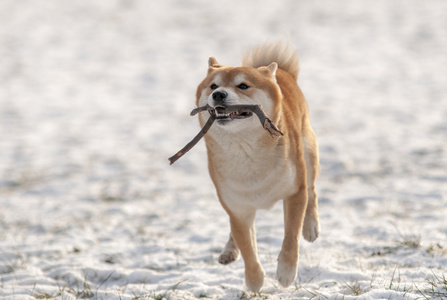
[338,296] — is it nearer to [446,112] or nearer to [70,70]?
[446,112]

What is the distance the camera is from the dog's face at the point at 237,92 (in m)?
2.88

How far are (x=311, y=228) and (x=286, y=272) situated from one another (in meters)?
0.66

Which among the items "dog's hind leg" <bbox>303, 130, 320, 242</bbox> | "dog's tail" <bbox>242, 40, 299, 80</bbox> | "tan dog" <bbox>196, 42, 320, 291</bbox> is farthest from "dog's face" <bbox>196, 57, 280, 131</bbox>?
"dog's tail" <bbox>242, 40, 299, 80</bbox>

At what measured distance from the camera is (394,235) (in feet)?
14.6

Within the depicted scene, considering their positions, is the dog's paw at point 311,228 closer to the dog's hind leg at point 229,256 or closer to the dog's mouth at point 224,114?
the dog's hind leg at point 229,256

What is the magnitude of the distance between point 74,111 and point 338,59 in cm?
660

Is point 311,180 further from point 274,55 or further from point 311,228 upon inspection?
point 274,55

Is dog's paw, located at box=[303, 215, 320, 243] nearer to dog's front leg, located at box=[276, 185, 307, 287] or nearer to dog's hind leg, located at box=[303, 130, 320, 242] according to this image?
dog's hind leg, located at box=[303, 130, 320, 242]

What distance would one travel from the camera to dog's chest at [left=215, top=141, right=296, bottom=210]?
3.16m

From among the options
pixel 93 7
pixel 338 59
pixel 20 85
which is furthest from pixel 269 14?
pixel 20 85

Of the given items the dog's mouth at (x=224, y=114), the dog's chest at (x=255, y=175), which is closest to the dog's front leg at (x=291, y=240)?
the dog's chest at (x=255, y=175)

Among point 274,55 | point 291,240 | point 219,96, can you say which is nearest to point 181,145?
point 274,55

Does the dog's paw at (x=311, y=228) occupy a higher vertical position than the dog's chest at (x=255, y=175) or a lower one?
lower

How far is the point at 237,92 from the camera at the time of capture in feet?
9.78
